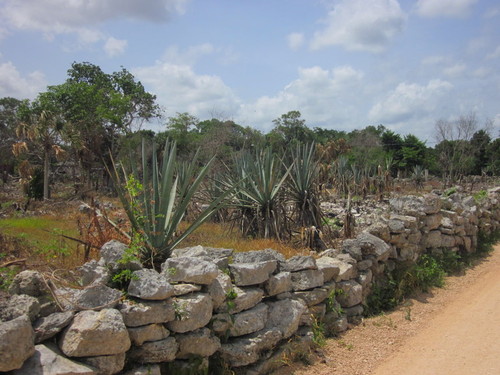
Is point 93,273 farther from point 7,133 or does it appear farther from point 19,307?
point 7,133

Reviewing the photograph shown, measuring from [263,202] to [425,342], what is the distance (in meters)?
4.24

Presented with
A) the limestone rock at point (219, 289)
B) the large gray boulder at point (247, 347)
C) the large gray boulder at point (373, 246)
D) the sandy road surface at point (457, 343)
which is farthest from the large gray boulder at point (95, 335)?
the large gray boulder at point (373, 246)

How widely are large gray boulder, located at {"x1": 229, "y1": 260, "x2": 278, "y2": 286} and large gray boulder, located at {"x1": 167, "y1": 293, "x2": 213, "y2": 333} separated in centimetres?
61

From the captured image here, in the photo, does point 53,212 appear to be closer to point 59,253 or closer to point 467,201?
point 59,253

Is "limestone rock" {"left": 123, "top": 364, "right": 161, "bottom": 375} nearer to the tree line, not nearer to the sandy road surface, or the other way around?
the sandy road surface

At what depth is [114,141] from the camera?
32.6m

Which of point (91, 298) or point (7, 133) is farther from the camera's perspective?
point (7, 133)

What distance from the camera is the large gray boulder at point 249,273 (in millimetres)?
4762

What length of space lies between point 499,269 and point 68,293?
8.76 meters

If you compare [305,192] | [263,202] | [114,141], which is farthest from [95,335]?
[114,141]

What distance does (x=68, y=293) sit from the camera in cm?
375

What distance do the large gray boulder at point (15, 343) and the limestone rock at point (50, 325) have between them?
0.23 metres

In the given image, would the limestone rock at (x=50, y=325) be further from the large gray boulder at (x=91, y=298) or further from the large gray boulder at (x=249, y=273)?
the large gray boulder at (x=249, y=273)

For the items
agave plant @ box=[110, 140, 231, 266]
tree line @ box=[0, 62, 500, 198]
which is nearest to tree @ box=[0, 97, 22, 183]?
tree line @ box=[0, 62, 500, 198]
